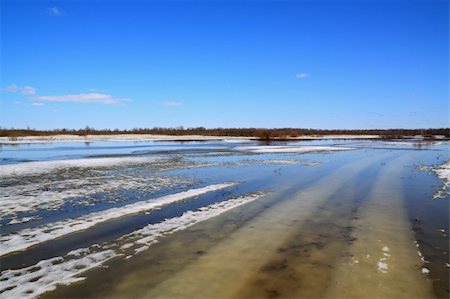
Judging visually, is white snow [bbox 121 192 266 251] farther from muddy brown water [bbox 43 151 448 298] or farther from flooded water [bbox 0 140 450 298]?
muddy brown water [bbox 43 151 448 298]

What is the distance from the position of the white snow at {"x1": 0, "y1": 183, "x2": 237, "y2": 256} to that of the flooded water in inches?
1.0

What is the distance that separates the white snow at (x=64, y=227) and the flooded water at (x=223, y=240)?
0.08 feet

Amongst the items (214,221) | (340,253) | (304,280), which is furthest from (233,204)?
(304,280)

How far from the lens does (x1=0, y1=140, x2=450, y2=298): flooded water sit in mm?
4582

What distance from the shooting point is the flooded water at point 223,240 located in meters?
4.58

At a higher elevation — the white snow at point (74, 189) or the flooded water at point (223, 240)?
the white snow at point (74, 189)

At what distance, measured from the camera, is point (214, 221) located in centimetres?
786

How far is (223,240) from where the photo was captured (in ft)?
21.4

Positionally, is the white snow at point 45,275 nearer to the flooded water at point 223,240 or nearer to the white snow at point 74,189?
the flooded water at point 223,240

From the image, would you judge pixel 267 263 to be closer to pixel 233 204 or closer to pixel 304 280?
pixel 304 280

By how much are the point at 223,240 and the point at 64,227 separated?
3551 mm

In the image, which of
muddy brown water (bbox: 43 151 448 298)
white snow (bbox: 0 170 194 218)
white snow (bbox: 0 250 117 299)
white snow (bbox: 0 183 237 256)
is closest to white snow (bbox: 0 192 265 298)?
white snow (bbox: 0 250 117 299)

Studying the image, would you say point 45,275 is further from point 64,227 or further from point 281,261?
point 281,261

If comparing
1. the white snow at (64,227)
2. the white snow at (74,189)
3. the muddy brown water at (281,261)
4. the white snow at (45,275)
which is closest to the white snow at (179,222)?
the muddy brown water at (281,261)
